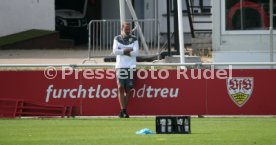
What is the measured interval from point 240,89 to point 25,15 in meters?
17.4

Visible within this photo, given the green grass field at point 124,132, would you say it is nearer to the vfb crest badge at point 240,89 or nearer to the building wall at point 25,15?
the vfb crest badge at point 240,89

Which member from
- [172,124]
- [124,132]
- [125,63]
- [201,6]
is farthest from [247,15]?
[172,124]

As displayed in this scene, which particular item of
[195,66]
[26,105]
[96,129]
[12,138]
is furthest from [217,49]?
[12,138]

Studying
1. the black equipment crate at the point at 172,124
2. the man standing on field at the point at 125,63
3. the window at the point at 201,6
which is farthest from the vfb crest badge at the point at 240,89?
the window at the point at 201,6

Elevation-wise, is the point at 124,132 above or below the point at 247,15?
below

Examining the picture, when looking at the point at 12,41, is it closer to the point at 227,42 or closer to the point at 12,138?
the point at 227,42

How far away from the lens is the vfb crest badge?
855 inches

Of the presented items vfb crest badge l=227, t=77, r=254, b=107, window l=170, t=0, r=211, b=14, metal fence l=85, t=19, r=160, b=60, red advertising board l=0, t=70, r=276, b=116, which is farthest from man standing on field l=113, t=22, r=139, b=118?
window l=170, t=0, r=211, b=14

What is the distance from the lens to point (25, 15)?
3788 cm

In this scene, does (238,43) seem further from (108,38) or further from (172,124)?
(172,124)

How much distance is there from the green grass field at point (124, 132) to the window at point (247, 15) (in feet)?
17.0

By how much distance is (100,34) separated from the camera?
102 feet

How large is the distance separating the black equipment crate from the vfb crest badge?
4823 mm

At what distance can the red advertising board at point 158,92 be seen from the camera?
2175 centimetres
